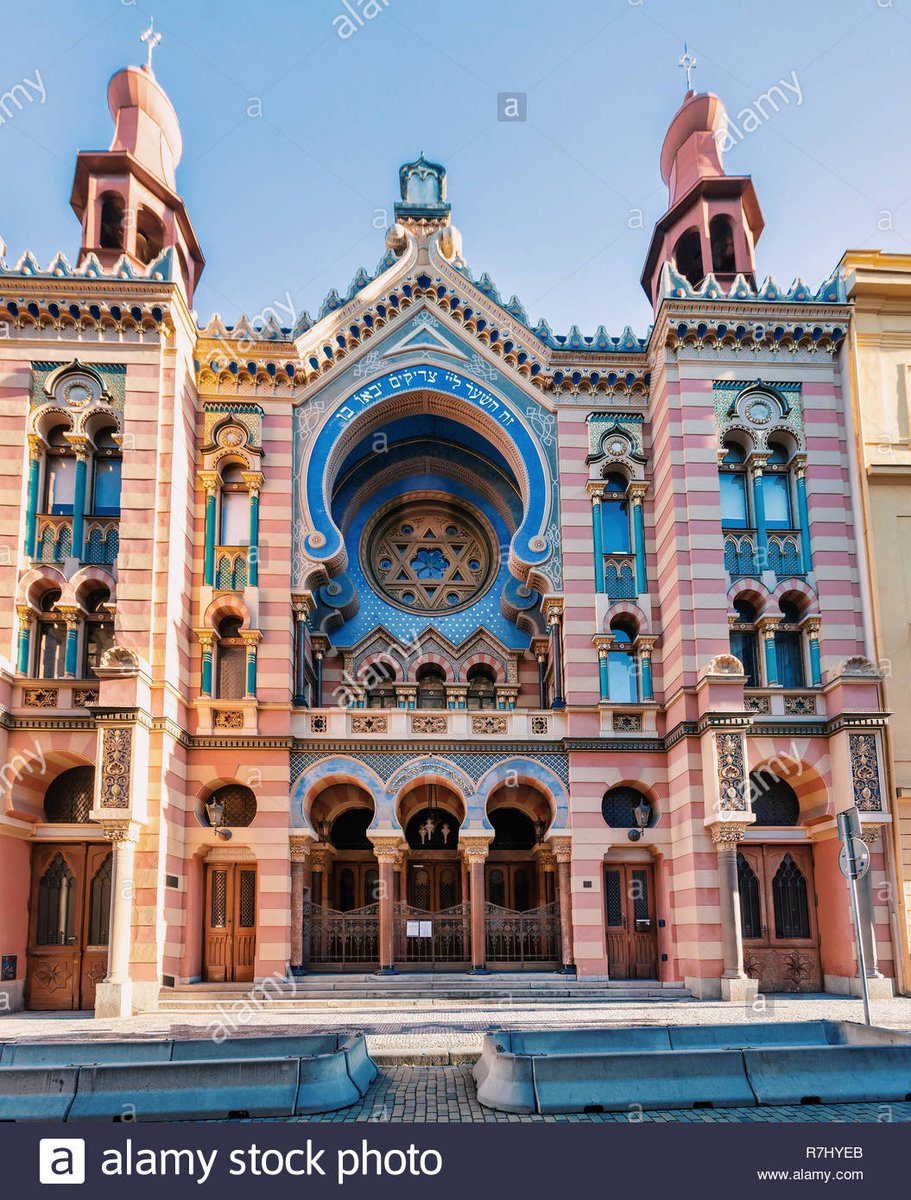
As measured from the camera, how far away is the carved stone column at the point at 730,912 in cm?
2378

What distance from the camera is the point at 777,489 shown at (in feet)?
94.2

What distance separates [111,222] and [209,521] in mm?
9387

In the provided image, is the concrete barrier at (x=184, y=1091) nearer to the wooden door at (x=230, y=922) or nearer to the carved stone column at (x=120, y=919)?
the carved stone column at (x=120, y=919)

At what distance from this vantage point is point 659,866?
27.2 metres

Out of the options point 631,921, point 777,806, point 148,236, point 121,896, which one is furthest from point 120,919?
point 148,236

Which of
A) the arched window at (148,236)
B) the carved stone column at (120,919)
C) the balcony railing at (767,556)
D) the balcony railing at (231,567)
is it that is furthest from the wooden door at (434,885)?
the arched window at (148,236)

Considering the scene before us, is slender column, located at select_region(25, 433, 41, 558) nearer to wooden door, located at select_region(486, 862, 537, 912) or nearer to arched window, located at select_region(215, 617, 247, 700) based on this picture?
arched window, located at select_region(215, 617, 247, 700)

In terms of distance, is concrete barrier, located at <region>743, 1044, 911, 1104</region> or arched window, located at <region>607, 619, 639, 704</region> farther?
arched window, located at <region>607, 619, 639, 704</region>

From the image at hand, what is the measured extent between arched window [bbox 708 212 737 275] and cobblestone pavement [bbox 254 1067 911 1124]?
25830mm

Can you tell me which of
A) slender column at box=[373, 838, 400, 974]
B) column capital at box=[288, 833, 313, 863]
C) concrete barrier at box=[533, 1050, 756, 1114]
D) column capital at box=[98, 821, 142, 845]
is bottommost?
concrete barrier at box=[533, 1050, 756, 1114]

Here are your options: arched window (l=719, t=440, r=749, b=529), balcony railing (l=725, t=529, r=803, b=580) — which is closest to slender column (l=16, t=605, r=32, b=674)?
balcony railing (l=725, t=529, r=803, b=580)

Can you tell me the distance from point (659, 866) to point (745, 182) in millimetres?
19333

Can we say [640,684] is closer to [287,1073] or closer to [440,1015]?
[440,1015]

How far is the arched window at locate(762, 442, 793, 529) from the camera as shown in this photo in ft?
93.2
